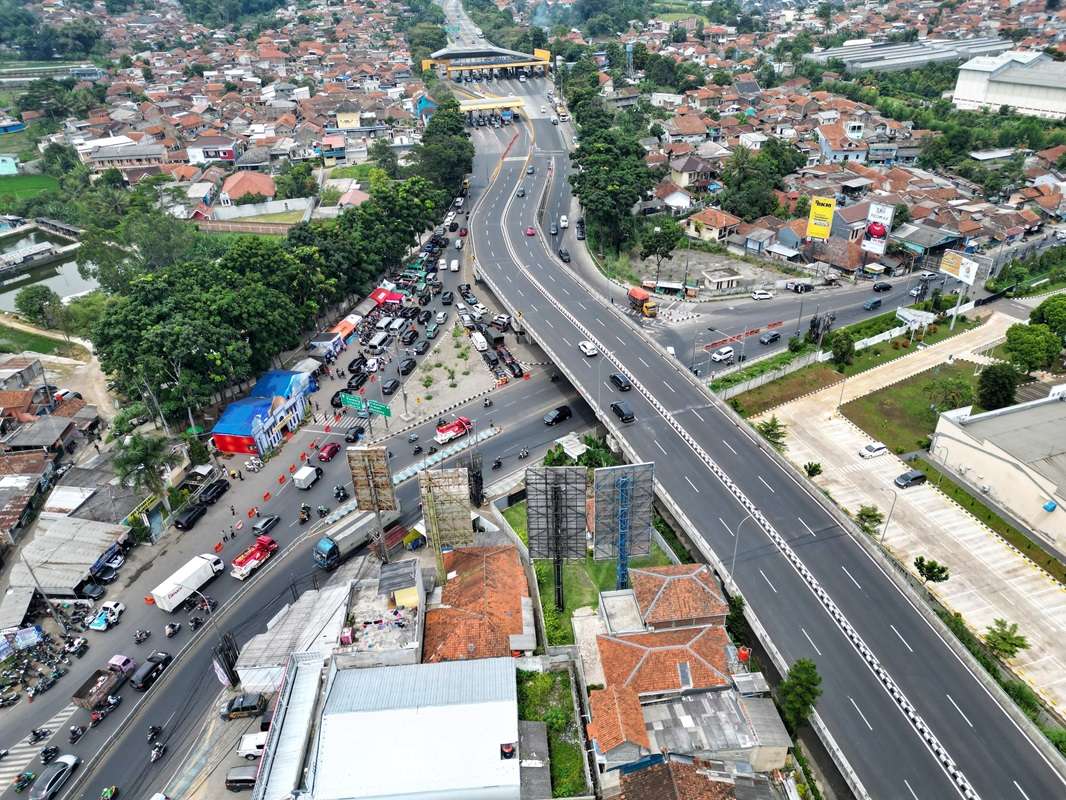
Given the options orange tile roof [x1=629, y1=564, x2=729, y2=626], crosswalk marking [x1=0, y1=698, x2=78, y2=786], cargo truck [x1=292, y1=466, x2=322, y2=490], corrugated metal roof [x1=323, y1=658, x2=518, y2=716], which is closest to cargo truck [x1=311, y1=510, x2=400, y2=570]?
cargo truck [x1=292, y1=466, x2=322, y2=490]

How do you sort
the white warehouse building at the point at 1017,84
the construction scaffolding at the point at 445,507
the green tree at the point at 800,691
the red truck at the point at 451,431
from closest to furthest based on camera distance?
the green tree at the point at 800,691 < the construction scaffolding at the point at 445,507 < the red truck at the point at 451,431 < the white warehouse building at the point at 1017,84

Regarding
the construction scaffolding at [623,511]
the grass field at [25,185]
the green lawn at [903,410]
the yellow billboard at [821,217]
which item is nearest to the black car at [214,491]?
the construction scaffolding at [623,511]

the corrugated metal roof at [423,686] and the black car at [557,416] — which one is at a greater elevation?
the corrugated metal roof at [423,686]

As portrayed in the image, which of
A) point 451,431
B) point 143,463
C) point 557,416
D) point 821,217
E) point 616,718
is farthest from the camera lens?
point 821,217

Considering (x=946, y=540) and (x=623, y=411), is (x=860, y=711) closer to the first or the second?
(x=946, y=540)

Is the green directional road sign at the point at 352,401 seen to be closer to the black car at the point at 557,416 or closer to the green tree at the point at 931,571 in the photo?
the black car at the point at 557,416

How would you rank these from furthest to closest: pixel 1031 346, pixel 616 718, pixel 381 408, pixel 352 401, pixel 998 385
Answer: pixel 352 401, pixel 1031 346, pixel 998 385, pixel 381 408, pixel 616 718

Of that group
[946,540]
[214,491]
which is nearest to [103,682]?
[214,491]
